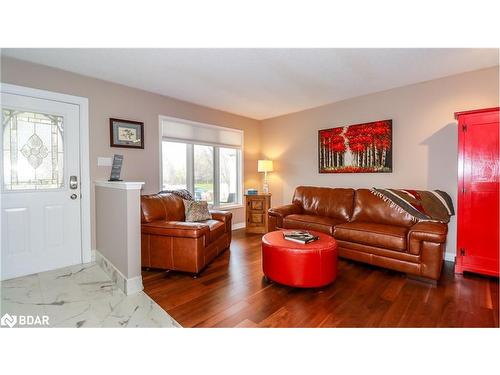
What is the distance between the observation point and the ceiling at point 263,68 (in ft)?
8.10

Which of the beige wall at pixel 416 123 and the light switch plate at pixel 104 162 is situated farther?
the light switch plate at pixel 104 162

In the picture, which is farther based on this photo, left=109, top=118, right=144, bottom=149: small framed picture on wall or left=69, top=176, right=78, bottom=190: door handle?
left=109, top=118, right=144, bottom=149: small framed picture on wall

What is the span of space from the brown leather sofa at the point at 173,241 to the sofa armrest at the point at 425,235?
221 cm

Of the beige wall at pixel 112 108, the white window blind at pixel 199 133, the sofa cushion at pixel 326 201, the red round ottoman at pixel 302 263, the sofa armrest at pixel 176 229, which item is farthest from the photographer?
the white window blind at pixel 199 133

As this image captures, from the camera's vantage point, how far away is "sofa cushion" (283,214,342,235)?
3.20 m

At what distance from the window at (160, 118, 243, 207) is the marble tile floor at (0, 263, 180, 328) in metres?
1.85

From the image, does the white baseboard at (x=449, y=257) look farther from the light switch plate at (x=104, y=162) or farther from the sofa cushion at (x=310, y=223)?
the light switch plate at (x=104, y=162)

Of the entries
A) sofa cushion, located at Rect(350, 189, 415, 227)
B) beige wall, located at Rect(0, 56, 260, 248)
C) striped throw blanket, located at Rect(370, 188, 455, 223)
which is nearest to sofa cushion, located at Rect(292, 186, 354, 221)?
sofa cushion, located at Rect(350, 189, 415, 227)

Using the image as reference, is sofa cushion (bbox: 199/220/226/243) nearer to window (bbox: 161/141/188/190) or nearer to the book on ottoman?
the book on ottoman

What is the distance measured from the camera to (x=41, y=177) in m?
2.79

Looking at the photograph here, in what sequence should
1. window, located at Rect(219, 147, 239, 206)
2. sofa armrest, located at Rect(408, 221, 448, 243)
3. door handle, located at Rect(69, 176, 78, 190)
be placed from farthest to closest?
window, located at Rect(219, 147, 239, 206) < door handle, located at Rect(69, 176, 78, 190) < sofa armrest, located at Rect(408, 221, 448, 243)

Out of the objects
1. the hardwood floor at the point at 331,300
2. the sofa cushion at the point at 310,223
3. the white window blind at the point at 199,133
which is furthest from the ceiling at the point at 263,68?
the hardwood floor at the point at 331,300
